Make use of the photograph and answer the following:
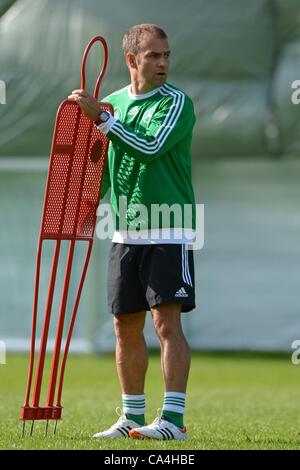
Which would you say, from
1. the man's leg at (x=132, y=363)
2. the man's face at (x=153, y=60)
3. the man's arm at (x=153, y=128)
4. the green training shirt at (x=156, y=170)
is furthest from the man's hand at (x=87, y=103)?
the man's leg at (x=132, y=363)

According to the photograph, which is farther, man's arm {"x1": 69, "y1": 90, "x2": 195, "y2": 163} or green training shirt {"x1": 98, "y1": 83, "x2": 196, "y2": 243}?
green training shirt {"x1": 98, "y1": 83, "x2": 196, "y2": 243}

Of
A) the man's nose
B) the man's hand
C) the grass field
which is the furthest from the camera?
the man's nose

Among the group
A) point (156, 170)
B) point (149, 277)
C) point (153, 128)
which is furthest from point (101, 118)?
point (149, 277)

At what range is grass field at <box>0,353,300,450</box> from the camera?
213 inches

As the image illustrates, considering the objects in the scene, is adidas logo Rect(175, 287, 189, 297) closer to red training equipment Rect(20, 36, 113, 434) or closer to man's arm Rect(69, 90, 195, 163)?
red training equipment Rect(20, 36, 113, 434)

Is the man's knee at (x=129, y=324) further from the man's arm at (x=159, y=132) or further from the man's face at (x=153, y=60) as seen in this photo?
the man's face at (x=153, y=60)

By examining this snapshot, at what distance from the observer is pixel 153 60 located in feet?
18.3

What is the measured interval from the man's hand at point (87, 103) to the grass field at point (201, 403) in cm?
135

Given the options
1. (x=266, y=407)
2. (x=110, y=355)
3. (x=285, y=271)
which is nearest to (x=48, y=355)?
(x=110, y=355)

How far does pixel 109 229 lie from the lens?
11484mm

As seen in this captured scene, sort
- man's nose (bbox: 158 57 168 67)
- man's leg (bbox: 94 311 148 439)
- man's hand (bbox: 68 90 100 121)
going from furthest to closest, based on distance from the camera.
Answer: man's leg (bbox: 94 311 148 439) < man's nose (bbox: 158 57 168 67) < man's hand (bbox: 68 90 100 121)

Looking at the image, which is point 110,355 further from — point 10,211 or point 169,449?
point 169,449

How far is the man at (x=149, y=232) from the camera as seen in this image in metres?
5.44

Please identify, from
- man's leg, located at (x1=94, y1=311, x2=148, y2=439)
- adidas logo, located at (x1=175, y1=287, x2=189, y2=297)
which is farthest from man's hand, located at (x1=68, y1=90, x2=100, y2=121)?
man's leg, located at (x1=94, y1=311, x2=148, y2=439)
